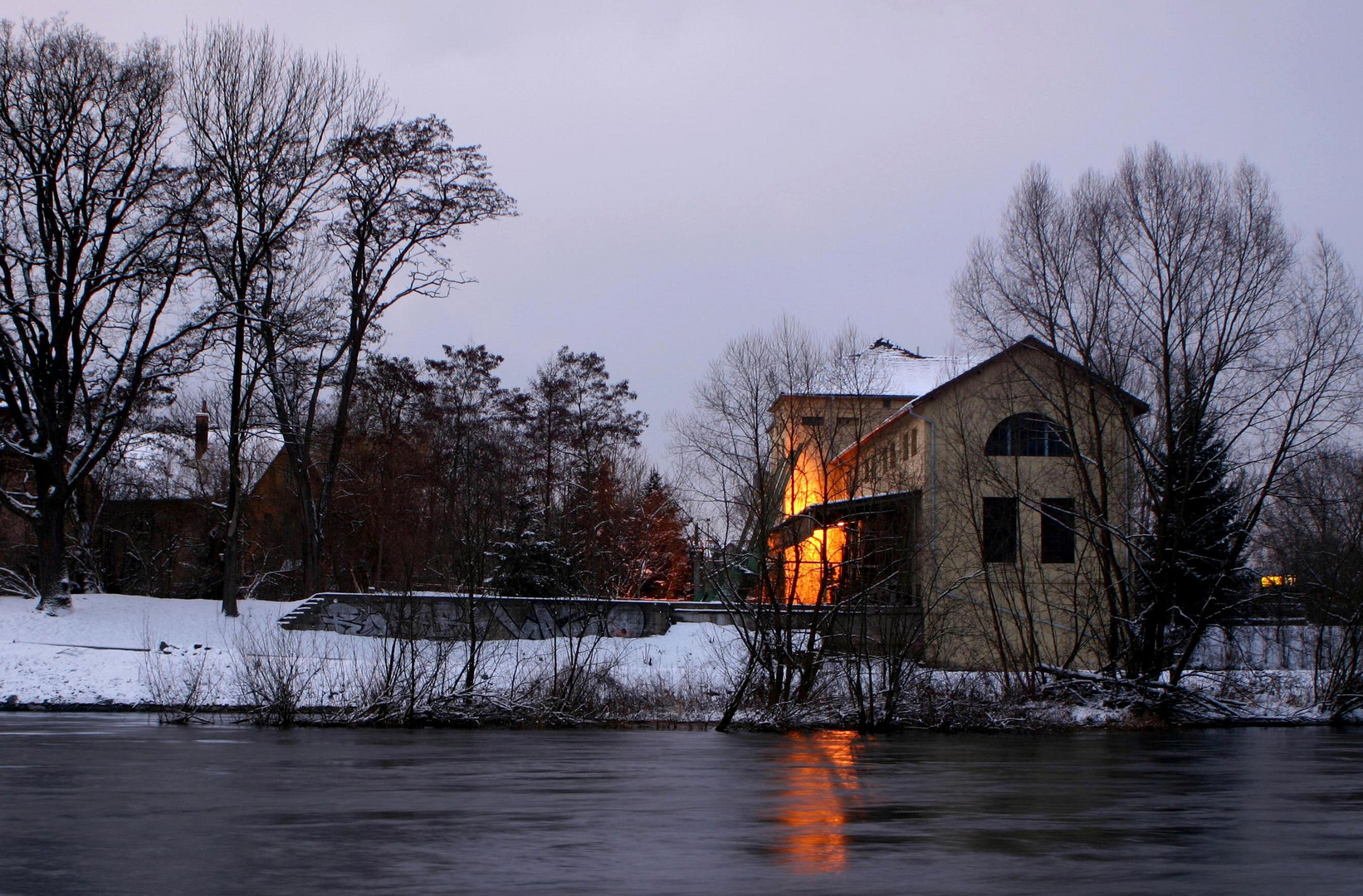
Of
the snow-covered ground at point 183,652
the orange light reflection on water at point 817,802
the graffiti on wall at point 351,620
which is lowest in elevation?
the orange light reflection on water at point 817,802

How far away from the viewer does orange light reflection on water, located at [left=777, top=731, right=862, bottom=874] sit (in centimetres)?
969

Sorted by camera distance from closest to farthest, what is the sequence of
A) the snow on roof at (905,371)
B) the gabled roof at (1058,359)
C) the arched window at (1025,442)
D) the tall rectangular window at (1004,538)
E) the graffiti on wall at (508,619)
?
the gabled roof at (1058,359), the tall rectangular window at (1004,538), the graffiti on wall at (508,619), the arched window at (1025,442), the snow on roof at (905,371)

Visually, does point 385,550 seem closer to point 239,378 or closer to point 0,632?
point 239,378

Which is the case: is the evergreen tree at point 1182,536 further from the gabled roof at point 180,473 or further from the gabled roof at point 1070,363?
the gabled roof at point 180,473

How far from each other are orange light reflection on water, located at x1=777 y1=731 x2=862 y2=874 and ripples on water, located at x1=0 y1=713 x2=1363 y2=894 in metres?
0.06

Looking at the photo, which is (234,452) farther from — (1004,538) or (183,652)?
(1004,538)

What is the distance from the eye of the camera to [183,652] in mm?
31219

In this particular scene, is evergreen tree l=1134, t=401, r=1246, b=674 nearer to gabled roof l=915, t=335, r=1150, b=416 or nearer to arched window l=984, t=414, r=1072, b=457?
gabled roof l=915, t=335, r=1150, b=416

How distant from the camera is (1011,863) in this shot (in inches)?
366

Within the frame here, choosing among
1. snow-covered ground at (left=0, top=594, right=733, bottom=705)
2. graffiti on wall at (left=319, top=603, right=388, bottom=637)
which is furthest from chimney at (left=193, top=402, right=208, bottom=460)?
graffiti on wall at (left=319, top=603, right=388, bottom=637)

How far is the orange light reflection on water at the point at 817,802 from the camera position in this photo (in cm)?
969

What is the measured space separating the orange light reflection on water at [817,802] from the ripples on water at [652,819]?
6 centimetres

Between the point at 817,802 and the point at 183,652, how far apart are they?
22.3 meters

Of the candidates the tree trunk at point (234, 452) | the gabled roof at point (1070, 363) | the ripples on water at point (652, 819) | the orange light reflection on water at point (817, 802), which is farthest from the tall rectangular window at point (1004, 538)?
the tree trunk at point (234, 452)
